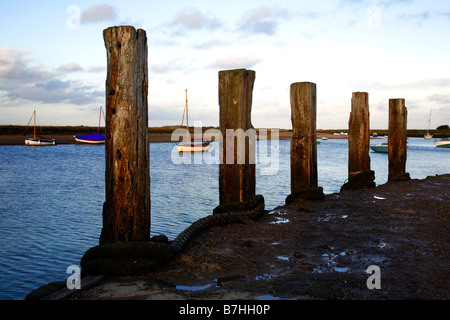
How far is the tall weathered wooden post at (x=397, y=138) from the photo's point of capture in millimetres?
11320

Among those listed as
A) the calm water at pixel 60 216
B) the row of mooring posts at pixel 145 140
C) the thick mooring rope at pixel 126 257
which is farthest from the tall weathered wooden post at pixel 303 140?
the thick mooring rope at pixel 126 257

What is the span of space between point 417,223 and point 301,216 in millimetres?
1669

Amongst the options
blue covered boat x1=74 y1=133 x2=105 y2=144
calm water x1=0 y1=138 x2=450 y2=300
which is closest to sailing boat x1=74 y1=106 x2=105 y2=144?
blue covered boat x1=74 y1=133 x2=105 y2=144

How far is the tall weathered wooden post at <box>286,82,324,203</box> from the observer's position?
738cm

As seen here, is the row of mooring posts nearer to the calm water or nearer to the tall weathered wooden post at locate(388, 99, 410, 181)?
the tall weathered wooden post at locate(388, 99, 410, 181)

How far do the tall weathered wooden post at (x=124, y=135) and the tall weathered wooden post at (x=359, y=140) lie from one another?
22.2 feet

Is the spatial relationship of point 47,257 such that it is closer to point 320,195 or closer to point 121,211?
point 121,211

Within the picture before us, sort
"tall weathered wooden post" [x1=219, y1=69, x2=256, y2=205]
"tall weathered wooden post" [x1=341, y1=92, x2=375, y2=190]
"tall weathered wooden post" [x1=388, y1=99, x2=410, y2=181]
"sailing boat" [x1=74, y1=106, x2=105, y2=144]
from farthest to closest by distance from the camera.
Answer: "sailing boat" [x1=74, y1=106, x2=105, y2=144] < "tall weathered wooden post" [x1=388, y1=99, x2=410, y2=181] < "tall weathered wooden post" [x1=341, y1=92, x2=375, y2=190] < "tall weathered wooden post" [x1=219, y1=69, x2=256, y2=205]

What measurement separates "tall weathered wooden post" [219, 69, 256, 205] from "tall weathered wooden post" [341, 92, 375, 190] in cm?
455

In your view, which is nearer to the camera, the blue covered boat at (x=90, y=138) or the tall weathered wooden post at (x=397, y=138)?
the tall weathered wooden post at (x=397, y=138)

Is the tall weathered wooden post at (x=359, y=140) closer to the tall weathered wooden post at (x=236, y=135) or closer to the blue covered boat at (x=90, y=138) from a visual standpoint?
the tall weathered wooden post at (x=236, y=135)
